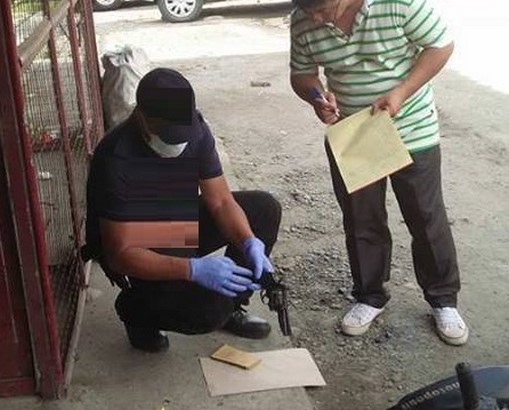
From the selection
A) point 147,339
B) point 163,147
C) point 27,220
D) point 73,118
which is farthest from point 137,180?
point 73,118

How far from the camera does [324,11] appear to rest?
2820mm

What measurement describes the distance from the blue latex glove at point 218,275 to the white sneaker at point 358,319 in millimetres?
830

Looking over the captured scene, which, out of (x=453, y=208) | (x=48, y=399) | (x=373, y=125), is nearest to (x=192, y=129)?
(x=373, y=125)

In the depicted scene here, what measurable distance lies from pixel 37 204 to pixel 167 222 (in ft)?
1.63

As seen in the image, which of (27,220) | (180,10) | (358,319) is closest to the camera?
(27,220)

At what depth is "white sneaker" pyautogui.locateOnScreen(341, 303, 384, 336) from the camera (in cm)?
341

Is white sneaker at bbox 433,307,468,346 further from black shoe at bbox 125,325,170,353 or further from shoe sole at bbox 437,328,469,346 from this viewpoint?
black shoe at bbox 125,325,170,353

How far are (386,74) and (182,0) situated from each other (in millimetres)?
9490

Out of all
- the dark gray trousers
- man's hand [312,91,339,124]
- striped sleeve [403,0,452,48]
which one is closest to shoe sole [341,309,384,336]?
the dark gray trousers

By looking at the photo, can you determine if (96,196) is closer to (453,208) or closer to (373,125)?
(373,125)

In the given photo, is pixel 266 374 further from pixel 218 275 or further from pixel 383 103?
pixel 383 103

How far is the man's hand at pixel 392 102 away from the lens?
2.88 meters

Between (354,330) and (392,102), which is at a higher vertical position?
(392,102)

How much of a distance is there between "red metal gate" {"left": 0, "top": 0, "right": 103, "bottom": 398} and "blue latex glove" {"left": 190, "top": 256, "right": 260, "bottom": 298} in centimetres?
47
